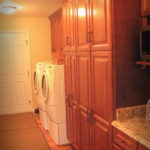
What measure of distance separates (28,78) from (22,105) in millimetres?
662

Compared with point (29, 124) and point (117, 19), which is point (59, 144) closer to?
point (29, 124)

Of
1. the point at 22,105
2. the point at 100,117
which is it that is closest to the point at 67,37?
the point at 100,117

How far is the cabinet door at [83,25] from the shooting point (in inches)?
91.7

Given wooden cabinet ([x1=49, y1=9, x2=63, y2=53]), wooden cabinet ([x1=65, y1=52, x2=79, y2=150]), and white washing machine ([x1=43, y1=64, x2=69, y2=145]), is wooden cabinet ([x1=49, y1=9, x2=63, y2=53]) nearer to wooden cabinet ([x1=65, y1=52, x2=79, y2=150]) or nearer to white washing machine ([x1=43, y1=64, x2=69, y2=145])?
white washing machine ([x1=43, y1=64, x2=69, y2=145])

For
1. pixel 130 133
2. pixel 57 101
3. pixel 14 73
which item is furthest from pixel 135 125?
pixel 14 73

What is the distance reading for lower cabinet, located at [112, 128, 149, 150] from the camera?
1693mm

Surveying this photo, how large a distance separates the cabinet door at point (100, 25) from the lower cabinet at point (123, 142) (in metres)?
0.75

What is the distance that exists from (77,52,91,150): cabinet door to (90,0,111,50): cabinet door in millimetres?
258

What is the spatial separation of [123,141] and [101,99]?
0.46 m

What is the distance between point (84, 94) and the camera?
99.7 inches

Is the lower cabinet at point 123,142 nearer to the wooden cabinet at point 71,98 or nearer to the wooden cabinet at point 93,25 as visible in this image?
the wooden cabinet at point 93,25

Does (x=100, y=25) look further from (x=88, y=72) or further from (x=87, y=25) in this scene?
(x=88, y=72)

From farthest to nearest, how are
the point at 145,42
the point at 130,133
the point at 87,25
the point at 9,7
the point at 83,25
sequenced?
1. the point at 9,7
2. the point at 83,25
3. the point at 87,25
4. the point at 145,42
5. the point at 130,133

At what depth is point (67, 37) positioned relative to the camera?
300 centimetres
